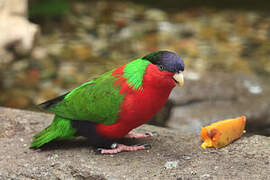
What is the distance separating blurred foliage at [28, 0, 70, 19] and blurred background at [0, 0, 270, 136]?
18 mm

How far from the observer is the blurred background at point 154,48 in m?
5.41

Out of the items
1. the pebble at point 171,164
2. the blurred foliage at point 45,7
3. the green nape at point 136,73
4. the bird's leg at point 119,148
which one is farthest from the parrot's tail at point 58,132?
the blurred foliage at point 45,7

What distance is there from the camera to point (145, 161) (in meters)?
3.37

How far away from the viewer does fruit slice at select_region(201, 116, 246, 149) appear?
3492 mm

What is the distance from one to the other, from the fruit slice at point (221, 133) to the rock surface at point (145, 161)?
0.05 m

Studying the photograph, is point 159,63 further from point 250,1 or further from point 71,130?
point 250,1

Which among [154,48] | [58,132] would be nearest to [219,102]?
[58,132]

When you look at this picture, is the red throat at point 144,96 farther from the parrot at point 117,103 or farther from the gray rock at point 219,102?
the gray rock at point 219,102

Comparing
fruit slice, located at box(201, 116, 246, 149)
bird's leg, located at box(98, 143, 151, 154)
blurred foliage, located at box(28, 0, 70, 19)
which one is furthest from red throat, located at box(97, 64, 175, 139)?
blurred foliage, located at box(28, 0, 70, 19)

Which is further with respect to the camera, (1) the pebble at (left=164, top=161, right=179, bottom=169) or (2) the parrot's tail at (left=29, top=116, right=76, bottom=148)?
(2) the parrot's tail at (left=29, top=116, right=76, bottom=148)

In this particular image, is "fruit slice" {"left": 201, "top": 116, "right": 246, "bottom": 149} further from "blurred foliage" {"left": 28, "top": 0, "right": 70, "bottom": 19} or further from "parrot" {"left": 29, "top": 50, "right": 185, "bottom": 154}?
"blurred foliage" {"left": 28, "top": 0, "right": 70, "bottom": 19}

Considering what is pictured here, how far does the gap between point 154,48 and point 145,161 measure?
4.79 meters

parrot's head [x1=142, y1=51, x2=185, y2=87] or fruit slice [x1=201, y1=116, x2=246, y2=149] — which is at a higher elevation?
parrot's head [x1=142, y1=51, x2=185, y2=87]

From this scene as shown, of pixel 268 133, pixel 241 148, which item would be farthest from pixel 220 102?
pixel 241 148
